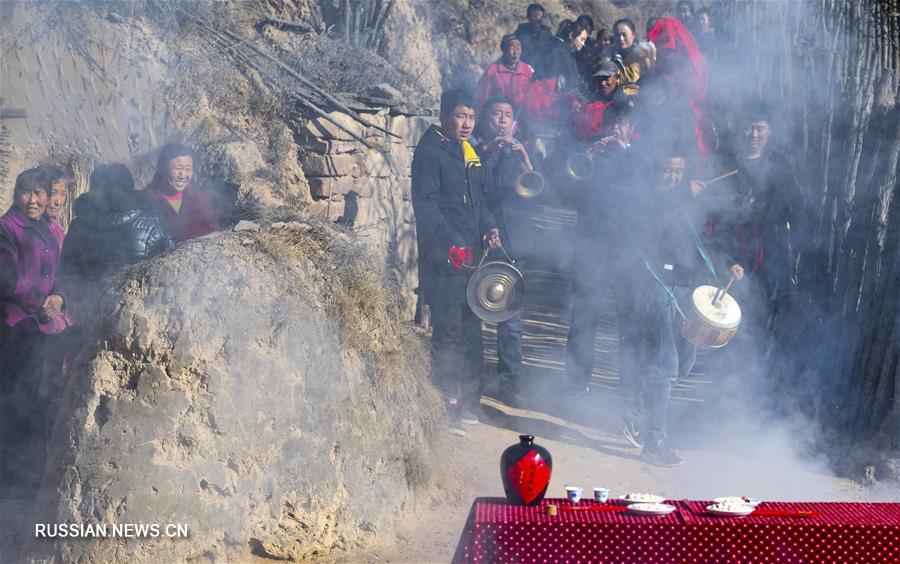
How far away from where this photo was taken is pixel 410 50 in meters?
10.8

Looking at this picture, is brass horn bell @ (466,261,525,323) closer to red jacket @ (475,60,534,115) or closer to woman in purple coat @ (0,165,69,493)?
woman in purple coat @ (0,165,69,493)

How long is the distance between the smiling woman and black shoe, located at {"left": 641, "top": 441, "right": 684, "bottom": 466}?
2811mm

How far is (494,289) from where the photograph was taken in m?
5.61

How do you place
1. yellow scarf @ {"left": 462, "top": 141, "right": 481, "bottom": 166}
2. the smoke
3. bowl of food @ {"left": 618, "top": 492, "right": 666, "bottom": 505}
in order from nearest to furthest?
bowl of food @ {"left": 618, "top": 492, "right": 666, "bottom": 505} < the smoke < yellow scarf @ {"left": 462, "top": 141, "right": 481, "bottom": 166}

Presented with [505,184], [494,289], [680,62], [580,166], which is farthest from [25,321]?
[680,62]

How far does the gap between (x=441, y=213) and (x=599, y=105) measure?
1.98 metres

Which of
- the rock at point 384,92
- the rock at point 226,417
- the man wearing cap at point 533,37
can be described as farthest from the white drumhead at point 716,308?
the man wearing cap at point 533,37

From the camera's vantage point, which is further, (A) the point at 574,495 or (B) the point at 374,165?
(B) the point at 374,165

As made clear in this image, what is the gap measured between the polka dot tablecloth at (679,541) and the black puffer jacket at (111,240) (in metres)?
2.40

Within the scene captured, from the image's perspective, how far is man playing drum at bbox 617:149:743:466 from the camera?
545 centimetres

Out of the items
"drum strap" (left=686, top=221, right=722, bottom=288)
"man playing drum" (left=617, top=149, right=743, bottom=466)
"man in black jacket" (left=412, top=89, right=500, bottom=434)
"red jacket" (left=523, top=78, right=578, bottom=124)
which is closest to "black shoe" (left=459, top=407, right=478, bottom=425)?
"man in black jacket" (left=412, top=89, right=500, bottom=434)

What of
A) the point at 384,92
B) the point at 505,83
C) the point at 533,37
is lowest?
the point at 384,92

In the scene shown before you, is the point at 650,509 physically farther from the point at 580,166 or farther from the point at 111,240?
the point at 580,166

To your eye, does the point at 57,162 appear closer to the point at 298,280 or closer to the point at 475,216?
the point at 298,280
